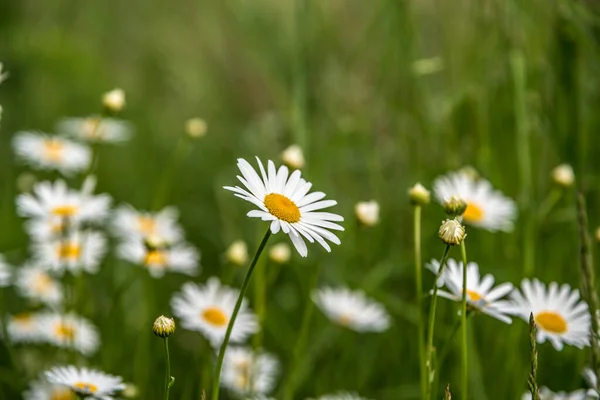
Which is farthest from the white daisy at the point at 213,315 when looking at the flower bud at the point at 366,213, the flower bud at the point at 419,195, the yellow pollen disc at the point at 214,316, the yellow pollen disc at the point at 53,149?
the yellow pollen disc at the point at 53,149

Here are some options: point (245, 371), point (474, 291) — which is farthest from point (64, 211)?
point (474, 291)

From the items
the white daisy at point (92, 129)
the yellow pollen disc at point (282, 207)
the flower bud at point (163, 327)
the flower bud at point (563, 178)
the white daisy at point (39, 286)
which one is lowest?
the flower bud at point (163, 327)

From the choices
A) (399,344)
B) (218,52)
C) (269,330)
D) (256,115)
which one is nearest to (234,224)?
(269,330)

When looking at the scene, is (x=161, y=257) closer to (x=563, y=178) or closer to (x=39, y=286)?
(x=39, y=286)

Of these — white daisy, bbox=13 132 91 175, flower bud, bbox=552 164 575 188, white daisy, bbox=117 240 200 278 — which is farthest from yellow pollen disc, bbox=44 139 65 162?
flower bud, bbox=552 164 575 188

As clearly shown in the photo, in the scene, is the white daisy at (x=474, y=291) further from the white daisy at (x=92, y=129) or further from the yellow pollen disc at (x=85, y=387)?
the white daisy at (x=92, y=129)

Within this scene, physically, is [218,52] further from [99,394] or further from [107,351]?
[99,394]
